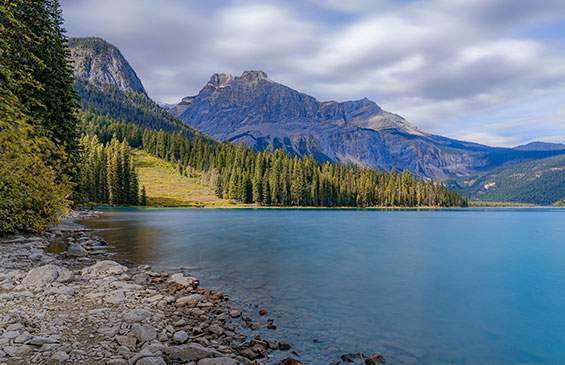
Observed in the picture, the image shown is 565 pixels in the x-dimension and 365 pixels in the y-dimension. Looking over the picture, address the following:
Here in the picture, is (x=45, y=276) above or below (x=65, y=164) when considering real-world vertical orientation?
below

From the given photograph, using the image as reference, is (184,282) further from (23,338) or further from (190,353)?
(23,338)

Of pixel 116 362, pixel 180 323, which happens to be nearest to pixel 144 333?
pixel 180 323

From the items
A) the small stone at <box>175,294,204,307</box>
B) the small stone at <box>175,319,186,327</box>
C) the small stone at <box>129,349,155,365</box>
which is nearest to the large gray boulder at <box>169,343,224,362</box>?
the small stone at <box>129,349,155,365</box>

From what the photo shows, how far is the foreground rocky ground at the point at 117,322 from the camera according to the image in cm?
773

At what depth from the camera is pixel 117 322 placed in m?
10.0

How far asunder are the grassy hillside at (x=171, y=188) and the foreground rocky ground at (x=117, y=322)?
120m

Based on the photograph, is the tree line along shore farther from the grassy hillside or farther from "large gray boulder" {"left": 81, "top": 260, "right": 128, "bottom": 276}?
the grassy hillside

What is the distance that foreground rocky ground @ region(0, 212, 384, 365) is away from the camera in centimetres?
773

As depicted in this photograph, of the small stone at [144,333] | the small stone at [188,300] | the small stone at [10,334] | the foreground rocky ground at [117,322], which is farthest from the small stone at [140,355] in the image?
the small stone at [188,300]

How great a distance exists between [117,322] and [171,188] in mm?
155238

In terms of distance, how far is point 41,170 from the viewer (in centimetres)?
1942

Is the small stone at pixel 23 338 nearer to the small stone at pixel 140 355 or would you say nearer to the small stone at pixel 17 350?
the small stone at pixel 17 350

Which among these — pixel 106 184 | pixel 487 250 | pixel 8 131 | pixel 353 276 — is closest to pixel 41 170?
pixel 8 131

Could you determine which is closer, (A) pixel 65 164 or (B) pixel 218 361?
(B) pixel 218 361
